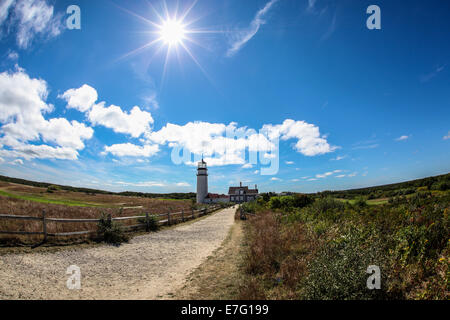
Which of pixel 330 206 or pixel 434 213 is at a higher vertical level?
pixel 434 213

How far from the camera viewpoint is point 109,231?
10195mm

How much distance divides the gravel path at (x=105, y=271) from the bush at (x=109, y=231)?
1101 mm

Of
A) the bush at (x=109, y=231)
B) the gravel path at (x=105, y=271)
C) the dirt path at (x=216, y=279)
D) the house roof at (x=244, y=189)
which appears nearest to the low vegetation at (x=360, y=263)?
the dirt path at (x=216, y=279)

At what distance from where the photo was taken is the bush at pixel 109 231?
1017cm

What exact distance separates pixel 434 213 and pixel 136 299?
8957mm

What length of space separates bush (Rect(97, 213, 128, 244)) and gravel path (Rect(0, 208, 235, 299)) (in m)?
1.10

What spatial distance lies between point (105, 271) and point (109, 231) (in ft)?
15.5

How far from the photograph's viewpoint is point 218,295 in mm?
4656
